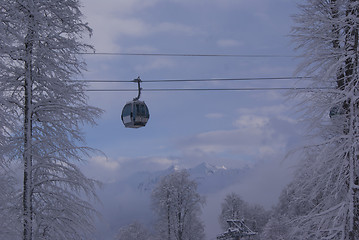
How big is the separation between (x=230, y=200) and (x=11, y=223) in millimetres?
55953

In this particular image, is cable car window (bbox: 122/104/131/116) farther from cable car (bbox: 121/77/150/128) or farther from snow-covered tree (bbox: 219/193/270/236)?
snow-covered tree (bbox: 219/193/270/236)

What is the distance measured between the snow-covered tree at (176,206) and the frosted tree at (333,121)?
3116 cm

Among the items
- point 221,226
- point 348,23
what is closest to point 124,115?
point 348,23

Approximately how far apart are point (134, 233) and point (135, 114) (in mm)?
44940

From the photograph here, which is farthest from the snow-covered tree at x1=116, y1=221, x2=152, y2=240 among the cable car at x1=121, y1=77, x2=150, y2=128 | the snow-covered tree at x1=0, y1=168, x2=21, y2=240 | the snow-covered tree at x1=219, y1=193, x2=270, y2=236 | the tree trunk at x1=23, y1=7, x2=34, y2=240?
the tree trunk at x1=23, y1=7, x2=34, y2=240

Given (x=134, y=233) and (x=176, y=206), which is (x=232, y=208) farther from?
(x=176, y=206)

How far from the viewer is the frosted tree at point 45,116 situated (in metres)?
9.70

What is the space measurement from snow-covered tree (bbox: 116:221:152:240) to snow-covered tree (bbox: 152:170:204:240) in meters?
12.1

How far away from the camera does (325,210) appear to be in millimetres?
10219

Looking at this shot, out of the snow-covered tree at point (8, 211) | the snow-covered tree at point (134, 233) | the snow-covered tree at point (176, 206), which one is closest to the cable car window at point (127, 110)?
the snow-covered tree at point (8, 211)

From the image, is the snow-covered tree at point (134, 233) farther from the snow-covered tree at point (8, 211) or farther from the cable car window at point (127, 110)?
the snow-covered tree at point (8, 211)

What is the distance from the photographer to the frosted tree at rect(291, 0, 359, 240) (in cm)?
958

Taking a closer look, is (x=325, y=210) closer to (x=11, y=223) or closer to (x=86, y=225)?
(x=86, y=225)

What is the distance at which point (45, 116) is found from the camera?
10461 mm
